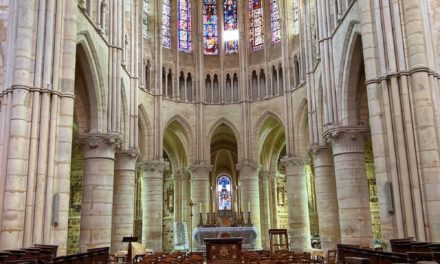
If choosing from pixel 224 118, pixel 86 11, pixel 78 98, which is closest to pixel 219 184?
pixel 224 118

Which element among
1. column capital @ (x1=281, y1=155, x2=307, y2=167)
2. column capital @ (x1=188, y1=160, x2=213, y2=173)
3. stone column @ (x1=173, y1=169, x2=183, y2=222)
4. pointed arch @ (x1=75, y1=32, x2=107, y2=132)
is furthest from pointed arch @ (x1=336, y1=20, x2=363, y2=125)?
stone column @ (x1=173, y1=169, x2=183, y2=222)

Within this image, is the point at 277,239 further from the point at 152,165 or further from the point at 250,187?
the point at 152,165

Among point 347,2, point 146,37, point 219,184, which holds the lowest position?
point 219,184

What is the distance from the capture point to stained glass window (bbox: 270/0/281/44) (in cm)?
3722

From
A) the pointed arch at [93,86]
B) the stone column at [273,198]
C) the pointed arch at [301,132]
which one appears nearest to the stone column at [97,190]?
the pointed arch at [93,86]

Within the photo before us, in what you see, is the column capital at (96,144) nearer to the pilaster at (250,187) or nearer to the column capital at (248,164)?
the column capital at (248,164)

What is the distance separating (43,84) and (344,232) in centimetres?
1430

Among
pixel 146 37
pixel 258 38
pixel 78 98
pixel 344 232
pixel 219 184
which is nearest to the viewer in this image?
pixel 344 232

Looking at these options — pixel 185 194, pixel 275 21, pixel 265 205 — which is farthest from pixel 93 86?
pixel 265 205

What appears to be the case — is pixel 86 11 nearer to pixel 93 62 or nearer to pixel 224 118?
pixel 93 62

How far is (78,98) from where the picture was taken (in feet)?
79.8

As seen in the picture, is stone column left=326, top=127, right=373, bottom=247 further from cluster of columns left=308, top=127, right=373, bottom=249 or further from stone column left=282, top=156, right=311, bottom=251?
stone column left=282, top=156, right=311, bottom=251

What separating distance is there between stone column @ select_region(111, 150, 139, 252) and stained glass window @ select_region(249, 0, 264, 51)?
1592 centimetres

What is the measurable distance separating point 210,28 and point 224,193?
1726cm
